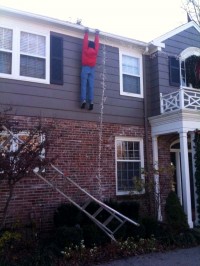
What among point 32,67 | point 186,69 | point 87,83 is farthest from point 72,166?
point 186,69

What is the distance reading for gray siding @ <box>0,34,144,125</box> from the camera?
9711 mm

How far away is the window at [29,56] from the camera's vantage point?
9.82m

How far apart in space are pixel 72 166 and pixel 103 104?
236 cm

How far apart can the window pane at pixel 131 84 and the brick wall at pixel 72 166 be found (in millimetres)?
1349

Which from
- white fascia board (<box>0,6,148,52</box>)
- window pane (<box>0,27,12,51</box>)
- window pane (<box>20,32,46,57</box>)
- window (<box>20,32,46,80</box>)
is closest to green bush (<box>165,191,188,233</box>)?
window (<box>20,32,46,80</box>)

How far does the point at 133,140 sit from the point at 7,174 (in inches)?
244

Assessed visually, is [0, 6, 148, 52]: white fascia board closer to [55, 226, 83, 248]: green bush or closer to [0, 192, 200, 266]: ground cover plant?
[0, 192, 200, 266]: ground cover plant

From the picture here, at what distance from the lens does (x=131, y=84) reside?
12242mm

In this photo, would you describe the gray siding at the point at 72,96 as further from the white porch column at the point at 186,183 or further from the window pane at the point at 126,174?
the white porch column at the point at 186,183

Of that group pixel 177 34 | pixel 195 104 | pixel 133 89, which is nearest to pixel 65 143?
pixel 133 89

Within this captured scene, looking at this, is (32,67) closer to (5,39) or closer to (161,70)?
(5,39)

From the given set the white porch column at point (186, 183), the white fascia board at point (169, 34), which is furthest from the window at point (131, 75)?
the white porch column at point (186, 183)

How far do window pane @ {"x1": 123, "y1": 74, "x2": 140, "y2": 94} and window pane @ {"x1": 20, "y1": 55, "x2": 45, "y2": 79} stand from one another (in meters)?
3.10

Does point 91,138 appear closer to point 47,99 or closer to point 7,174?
point 47,99
